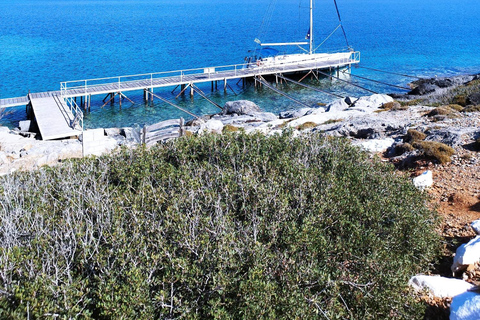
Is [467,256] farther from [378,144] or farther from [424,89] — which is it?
[424,89]

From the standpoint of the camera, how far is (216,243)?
798cm

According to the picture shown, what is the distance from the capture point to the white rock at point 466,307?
7.45m

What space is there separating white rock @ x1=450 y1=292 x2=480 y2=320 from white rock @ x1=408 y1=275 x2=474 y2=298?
1.91ft

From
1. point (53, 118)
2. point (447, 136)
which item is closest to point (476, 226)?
point (447, 136)

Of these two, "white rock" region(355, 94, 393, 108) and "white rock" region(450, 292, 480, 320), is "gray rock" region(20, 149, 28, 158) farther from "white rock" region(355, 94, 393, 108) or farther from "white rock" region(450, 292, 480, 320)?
"white rock" region(355, 94, 393, 108)

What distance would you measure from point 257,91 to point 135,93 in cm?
1245

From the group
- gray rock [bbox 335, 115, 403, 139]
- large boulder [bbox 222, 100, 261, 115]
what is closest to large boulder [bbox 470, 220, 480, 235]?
gray rock [bbox 335, 115, 403, 139]

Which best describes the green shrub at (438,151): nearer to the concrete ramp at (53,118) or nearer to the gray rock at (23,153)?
the gray rock at (23,153)

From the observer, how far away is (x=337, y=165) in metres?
12.1

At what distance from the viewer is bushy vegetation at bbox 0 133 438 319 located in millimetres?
6770

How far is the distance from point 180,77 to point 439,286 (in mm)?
37020

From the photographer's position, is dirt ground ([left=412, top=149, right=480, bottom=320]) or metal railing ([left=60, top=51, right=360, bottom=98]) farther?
metal railing ([left=60, top=51, right=360, bottom=98])

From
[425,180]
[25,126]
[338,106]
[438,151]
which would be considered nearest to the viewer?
[425,180]

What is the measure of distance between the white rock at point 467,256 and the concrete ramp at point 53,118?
24.1 metres
